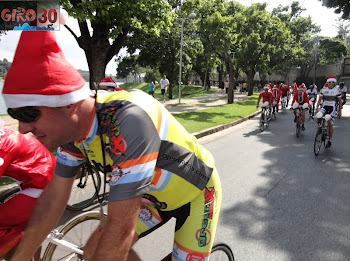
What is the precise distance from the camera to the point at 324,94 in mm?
9023

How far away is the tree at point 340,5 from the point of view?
1924 cm

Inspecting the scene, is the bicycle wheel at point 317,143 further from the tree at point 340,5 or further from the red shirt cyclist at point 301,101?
the tree at point 340,5

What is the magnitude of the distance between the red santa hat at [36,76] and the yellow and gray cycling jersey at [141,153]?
25 cm

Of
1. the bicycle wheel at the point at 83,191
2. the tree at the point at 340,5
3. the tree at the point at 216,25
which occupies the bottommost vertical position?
the bicycle wheel at the point at 83,191

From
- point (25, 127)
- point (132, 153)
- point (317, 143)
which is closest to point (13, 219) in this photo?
point (25, 127)

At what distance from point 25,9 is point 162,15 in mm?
4998

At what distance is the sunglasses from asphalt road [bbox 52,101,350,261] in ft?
7.57

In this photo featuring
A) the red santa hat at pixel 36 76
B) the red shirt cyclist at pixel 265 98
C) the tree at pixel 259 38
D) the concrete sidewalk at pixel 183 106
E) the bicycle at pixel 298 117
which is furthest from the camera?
the tree at pixel 259 38

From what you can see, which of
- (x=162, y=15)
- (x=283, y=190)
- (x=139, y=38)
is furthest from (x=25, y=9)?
(x=139, y=38)

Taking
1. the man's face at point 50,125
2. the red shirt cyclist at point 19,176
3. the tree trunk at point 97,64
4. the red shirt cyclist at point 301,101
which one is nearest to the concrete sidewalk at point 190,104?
the tree trunk at point 97,64

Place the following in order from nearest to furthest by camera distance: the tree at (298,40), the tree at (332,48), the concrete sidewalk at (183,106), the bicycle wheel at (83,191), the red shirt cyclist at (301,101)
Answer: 1. the bicycle wheel at (83,191)
2. the red shirt cyclist at (301,101)
3. the concrete sidewalk at (183,106)
4. the tree at (298,40)
5. the tree at (332,48)

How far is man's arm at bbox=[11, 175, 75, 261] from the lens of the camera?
1826 millimetres

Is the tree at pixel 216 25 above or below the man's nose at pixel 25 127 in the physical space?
above

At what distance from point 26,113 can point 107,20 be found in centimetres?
1014
